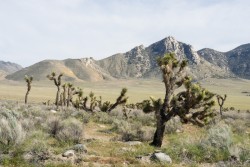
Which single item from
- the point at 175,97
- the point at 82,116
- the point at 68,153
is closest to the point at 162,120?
→ the point at 175,97

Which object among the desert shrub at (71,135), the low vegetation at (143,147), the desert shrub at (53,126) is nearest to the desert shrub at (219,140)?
the low vegetation at (143,147)

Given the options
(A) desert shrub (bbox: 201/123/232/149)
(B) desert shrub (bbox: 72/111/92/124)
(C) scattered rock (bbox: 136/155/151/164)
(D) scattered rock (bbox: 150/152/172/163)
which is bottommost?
(B) desert shrub (bbox: 72/111/92/124)

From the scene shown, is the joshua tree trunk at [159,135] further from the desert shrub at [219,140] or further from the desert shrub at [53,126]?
the desert shrub at [53,126]

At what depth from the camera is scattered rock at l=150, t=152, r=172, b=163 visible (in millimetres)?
12852

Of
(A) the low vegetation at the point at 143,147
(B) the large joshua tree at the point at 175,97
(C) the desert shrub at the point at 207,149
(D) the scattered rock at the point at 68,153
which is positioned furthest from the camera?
(B) the large joshua tree at the point at 175,97

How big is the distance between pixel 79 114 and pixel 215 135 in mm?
18797

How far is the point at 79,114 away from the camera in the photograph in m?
32.3

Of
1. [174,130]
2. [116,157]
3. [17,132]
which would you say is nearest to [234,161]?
[116,157]

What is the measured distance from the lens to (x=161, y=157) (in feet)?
42.7

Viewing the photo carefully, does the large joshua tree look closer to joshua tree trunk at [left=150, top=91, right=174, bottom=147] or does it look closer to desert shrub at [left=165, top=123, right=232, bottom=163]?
joshua tree trunk at [left=150, top=91, right=174, bottom=147]

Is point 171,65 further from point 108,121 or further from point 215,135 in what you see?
point 108,121

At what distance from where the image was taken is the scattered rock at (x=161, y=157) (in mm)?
12852

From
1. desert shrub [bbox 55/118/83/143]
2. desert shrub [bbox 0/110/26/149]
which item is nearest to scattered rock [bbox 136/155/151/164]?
desert shrub [bbox 0/110/26/149]

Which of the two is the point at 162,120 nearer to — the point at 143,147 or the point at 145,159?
the point at 143,147
